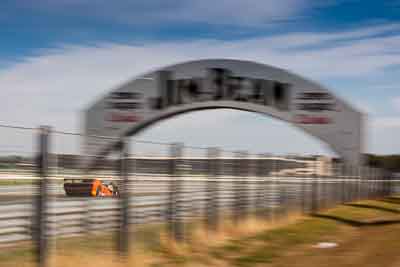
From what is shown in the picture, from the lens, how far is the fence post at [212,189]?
1591 cm

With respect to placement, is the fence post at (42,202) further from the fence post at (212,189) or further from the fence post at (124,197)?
the fence post at (212,189)

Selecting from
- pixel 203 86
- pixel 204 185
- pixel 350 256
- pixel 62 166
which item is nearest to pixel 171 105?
pixel 203 86

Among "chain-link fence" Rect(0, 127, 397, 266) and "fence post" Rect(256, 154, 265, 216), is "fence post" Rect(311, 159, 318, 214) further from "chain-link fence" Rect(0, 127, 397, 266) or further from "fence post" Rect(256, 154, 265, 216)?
"fence post" Rect(256, 154, 265, 216)

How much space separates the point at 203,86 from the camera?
40938 mm

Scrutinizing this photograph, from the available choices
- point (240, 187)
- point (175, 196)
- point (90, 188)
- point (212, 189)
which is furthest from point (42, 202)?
point (240, 187)

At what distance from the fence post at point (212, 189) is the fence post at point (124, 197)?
4348 mm

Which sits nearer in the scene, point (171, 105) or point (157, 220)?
point (157, 220)

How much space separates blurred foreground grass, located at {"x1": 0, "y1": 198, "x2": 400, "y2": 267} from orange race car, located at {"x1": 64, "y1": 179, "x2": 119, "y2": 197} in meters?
0.62

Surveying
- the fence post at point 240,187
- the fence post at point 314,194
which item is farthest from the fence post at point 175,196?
the fence post at point 314,194

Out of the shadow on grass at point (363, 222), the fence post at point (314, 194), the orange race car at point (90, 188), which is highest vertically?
the orange race car at point (90, 188)

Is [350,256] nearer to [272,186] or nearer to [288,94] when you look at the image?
[272,186]

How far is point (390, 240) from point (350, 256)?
2328mm

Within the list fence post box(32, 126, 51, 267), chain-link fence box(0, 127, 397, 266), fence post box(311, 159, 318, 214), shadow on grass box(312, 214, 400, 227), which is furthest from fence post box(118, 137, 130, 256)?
fence post box(311, 159, 318, 214)

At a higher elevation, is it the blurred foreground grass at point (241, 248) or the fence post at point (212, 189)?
the fence post at point (212, 189)
